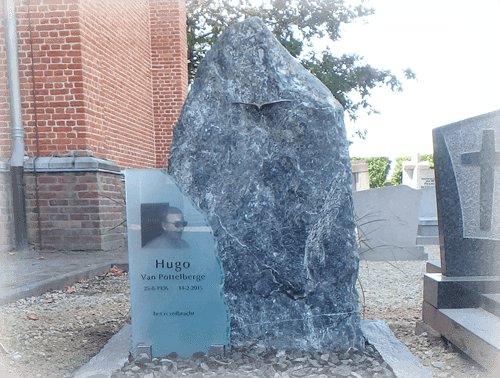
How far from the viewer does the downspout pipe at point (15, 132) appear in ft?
17.4

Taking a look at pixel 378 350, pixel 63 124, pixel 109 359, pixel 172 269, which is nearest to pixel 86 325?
pixel 109 359

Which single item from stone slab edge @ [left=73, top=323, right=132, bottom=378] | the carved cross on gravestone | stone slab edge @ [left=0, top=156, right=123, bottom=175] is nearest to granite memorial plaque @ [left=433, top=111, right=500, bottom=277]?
the carved cross on gravestone

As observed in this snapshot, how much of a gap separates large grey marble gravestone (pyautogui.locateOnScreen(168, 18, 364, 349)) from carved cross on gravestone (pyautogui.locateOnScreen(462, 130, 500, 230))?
4.45 feet

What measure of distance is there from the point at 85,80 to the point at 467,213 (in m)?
5.04

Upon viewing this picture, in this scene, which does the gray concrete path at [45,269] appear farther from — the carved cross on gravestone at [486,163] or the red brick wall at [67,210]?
the carved cross on gravestone at [486,163]

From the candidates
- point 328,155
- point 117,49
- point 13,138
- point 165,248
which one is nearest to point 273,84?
point 328,155

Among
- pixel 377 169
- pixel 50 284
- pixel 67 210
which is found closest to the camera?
pixel 50 284

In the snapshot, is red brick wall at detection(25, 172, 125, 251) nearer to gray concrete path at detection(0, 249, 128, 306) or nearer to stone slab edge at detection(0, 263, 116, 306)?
gray concrete path at detection(0, 249, 128, 306)

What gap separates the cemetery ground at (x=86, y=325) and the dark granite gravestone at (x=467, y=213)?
0.36 m

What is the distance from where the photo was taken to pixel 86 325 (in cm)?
299

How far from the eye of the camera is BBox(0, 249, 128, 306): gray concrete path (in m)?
3.54

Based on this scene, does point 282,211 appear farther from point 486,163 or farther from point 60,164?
point 60,164

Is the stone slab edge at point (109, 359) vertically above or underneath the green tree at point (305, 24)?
underneath

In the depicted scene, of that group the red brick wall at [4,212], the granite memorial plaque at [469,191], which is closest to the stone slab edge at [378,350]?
the granite memorial plaque at [469,191]
